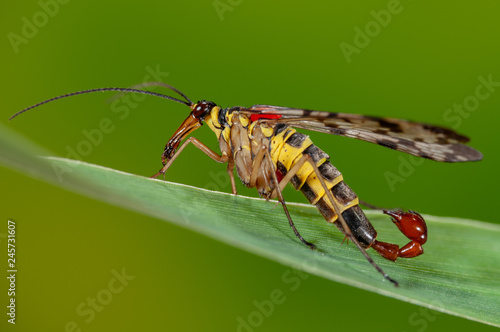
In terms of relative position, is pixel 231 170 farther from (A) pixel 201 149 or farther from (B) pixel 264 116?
(B) pixel 264 116

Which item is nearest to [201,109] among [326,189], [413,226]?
[326,189]

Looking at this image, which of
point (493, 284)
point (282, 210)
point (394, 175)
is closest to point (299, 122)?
point (282, 210)

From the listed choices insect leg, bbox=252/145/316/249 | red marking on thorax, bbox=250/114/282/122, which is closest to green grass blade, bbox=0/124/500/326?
insect leg, bbox=252/145/316/249

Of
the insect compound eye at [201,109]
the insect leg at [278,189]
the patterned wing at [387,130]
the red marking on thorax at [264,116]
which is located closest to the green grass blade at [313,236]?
the insect leg at [278,189]

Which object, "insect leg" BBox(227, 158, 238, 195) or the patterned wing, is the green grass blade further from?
"insect leg" BBox(227, 158, 238, 195)

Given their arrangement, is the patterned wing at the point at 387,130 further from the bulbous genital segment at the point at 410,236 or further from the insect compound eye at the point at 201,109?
the bulbous genital segment at the point at 410,236

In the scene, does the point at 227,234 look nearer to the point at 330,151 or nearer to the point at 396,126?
the point at 396,126
